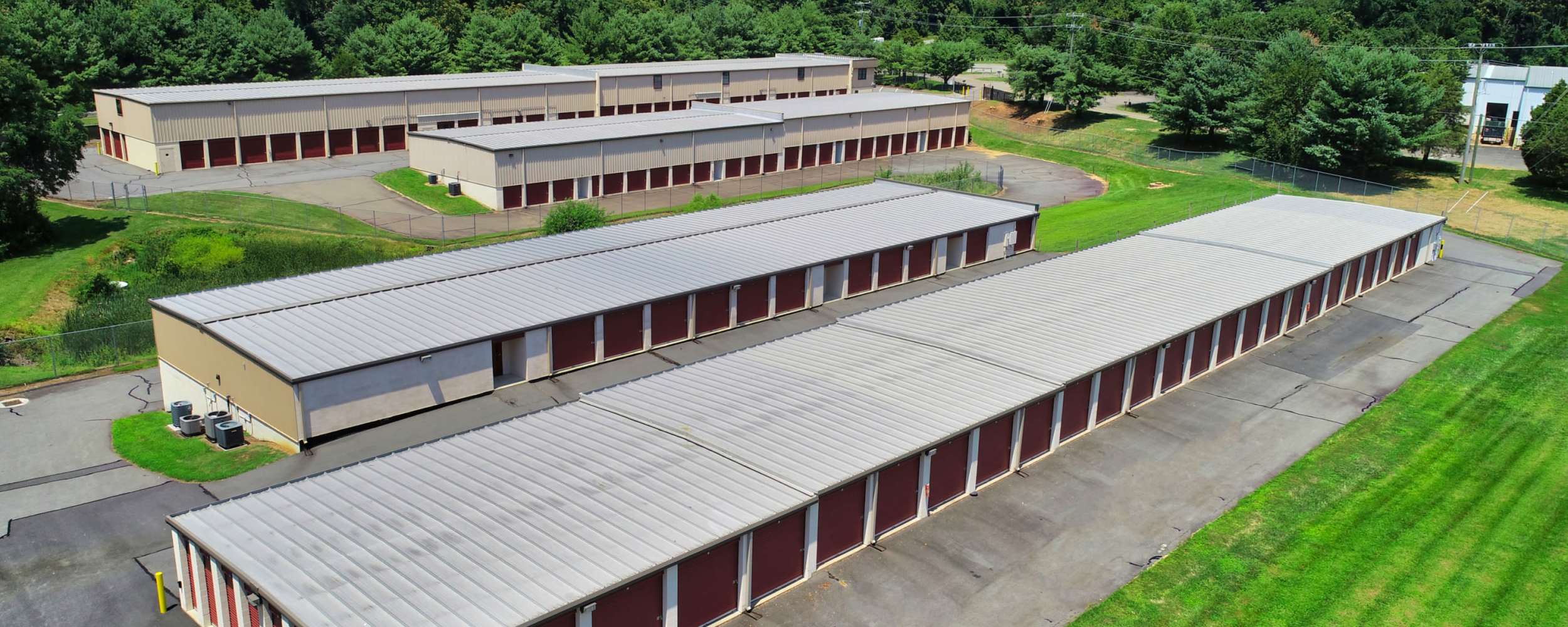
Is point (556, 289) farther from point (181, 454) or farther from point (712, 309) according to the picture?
point (181, 454)

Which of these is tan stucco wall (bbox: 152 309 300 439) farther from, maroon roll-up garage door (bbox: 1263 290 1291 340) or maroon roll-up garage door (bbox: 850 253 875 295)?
maroon roll-up garage door (bbox: 1263 290 1291 340)

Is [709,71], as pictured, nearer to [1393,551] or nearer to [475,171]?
[475,171]

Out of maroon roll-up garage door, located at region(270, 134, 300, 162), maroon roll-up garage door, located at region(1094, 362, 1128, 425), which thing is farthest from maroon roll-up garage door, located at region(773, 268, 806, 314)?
maroon roll-up garage door, located at region(270, 134, 300, 162)

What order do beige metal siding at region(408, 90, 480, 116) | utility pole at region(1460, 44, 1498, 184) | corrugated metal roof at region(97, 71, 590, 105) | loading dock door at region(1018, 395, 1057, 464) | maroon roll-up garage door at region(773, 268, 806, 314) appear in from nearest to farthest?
loading dock door at region(1018, 395, 1057, 464) → maroon roll-up garage door at region(773, 268, 806, 314) → utility pole at region(1460, 44, 1498, 184) → corrugated metal roof at region(97, 71, 590, 105) → beige metal siding at region(408, 90, 480, 116)

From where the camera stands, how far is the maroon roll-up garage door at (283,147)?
83562 millimetres

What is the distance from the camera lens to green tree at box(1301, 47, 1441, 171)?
77.4 metres

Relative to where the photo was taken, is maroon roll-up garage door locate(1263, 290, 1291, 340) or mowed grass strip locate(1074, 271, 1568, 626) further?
maroon roll-up garage door locate(1263, 290, 1291, 340)

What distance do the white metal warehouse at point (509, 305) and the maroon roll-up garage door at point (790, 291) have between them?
88mm

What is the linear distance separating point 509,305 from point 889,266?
20010 mm

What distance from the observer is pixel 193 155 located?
80188 millimetres

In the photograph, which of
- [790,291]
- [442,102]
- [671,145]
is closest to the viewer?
[790,291]

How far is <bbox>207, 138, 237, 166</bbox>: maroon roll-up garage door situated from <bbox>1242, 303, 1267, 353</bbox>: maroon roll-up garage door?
68477 millimetres

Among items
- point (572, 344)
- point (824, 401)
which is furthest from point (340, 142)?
point (824, 401)

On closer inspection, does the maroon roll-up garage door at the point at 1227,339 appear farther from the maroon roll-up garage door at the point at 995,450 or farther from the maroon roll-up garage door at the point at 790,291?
the maroon roll-up garage door at the point at 790,291
